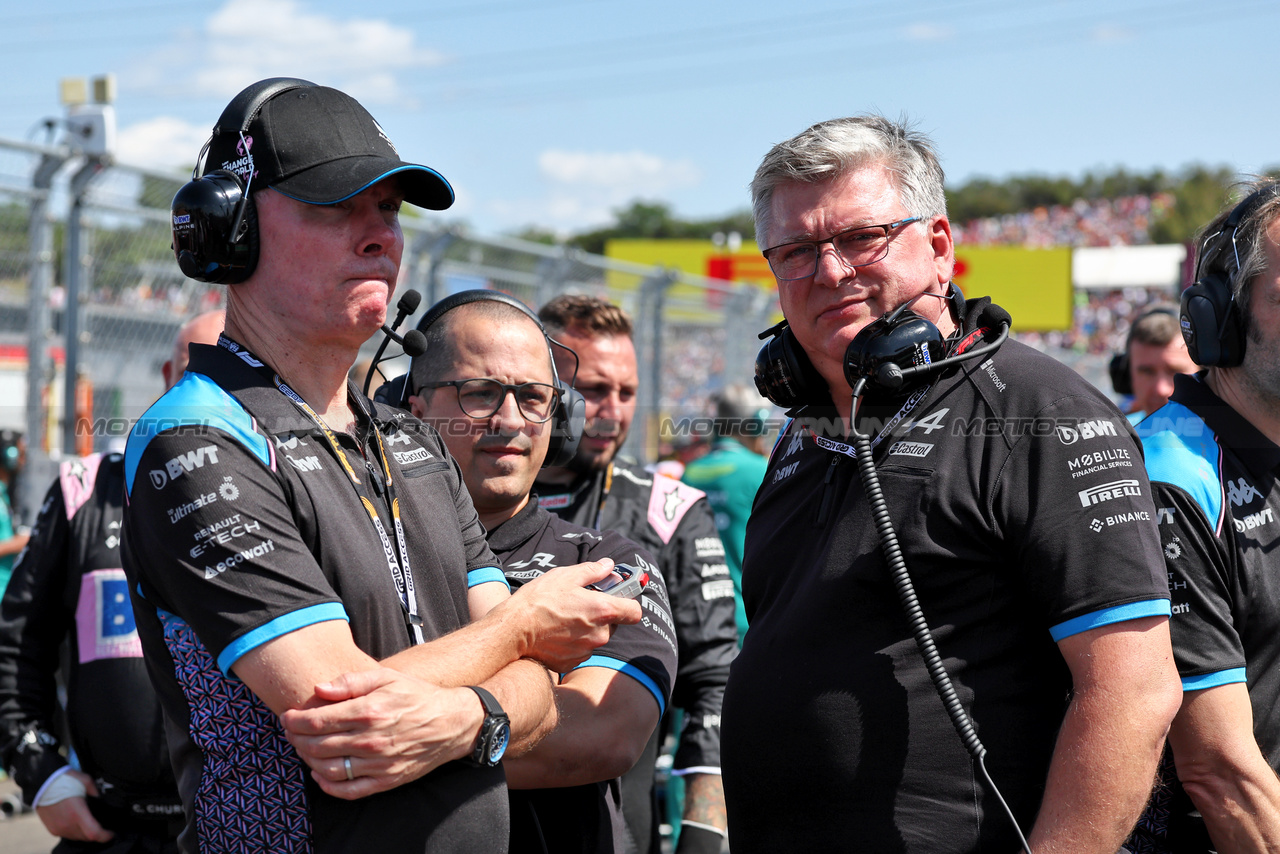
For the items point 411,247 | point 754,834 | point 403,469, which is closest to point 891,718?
point 754,834

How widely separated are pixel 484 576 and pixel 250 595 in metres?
0.66

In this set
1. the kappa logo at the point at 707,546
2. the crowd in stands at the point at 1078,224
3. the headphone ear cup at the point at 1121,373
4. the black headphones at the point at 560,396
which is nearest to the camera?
the black headphones at the point at 560,396

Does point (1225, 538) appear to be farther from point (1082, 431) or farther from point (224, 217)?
point (224, 217)

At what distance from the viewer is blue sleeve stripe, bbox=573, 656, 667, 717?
2.62 meters

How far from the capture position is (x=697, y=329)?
11961 mm

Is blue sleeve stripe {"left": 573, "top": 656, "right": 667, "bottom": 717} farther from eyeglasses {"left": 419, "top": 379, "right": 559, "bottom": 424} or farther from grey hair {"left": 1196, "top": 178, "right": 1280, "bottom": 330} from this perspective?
grey hair {"left": 1196, "top": 178, "right": 1280, "bottom": 330}

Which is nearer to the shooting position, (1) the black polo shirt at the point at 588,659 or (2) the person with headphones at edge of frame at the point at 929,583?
(2) the person with headphones at edge of frame at the point at 929,583

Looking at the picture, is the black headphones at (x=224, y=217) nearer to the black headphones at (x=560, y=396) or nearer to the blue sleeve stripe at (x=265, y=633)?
the blue sleeve stripe at (x=265, y=633)

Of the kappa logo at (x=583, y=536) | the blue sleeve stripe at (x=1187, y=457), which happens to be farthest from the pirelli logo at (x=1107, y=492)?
the kappa logo at (x=583, y=536)

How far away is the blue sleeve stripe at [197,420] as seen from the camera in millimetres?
1901

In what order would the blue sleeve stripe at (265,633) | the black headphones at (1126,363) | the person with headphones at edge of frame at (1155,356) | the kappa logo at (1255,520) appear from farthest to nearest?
1. the black headphones at (1126,363)
2. the person with headphones at edge of frame at (1155,356)
3. the kappa logo at (1255,520)
4. the blue sleeve stripe at (265,633)

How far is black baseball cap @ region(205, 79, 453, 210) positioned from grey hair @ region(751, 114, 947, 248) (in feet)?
2.58

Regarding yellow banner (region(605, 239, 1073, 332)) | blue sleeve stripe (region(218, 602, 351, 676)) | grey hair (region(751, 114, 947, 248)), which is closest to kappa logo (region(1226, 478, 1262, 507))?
grey hair (region(751, 114, 947, 248))

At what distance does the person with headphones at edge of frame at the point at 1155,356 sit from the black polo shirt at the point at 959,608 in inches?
147
